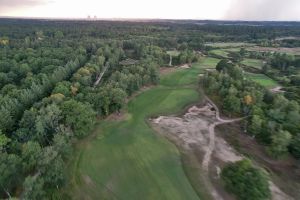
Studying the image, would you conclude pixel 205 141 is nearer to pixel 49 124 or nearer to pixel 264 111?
pixel 264 111

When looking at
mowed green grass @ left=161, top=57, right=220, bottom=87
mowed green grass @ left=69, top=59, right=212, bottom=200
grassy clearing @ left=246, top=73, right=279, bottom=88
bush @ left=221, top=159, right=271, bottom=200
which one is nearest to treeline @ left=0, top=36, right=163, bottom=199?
mowed green grass @ left=69, top=59, right=212, bottom=200

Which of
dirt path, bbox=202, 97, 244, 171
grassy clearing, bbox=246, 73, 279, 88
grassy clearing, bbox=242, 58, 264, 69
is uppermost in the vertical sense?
dirt path, bbox=202, 97, 244, 171

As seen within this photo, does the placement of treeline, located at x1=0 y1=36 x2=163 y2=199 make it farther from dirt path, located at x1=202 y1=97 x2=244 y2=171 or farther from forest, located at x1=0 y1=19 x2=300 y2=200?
dirt path, located at x1=202 y1=97 x2=244 y2=171

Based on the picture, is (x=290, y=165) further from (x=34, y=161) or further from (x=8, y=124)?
(x=8, y=124)

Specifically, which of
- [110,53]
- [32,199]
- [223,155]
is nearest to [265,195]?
[223,155]

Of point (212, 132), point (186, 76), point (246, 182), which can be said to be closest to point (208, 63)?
point (186, 76)

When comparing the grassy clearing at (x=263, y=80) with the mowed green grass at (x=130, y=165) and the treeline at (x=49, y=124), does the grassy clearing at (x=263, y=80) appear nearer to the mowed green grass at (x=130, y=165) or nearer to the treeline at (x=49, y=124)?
the treeline at (x=49, y=124)

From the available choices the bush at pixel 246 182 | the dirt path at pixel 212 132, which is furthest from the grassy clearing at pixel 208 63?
the bush at pixel 246 182

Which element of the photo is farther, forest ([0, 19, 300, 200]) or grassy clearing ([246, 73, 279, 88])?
grassy clearing ([246, 73, 279, 88])
